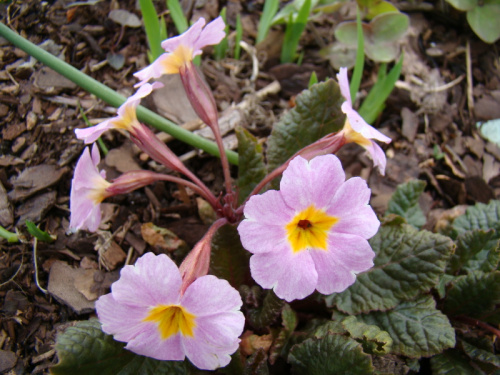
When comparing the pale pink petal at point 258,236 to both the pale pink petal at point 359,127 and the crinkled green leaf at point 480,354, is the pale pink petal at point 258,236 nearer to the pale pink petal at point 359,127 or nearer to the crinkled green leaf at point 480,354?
the pale pink petal at point 359,127

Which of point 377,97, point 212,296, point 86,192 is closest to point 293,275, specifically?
point 212,296

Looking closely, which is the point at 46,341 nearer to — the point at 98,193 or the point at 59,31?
the point at 98,193

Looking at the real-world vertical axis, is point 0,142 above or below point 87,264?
above

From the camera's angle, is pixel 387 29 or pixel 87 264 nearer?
pixel 87 264

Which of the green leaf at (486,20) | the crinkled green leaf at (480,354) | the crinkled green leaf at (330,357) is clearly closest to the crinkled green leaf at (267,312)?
the crinkled green leaf at (330,357)

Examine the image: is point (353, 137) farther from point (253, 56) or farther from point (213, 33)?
point (253, 56)

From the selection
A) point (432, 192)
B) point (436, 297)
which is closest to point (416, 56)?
point (432, 192)

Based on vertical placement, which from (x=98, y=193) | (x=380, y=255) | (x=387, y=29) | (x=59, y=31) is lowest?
(x=380, y=255)
